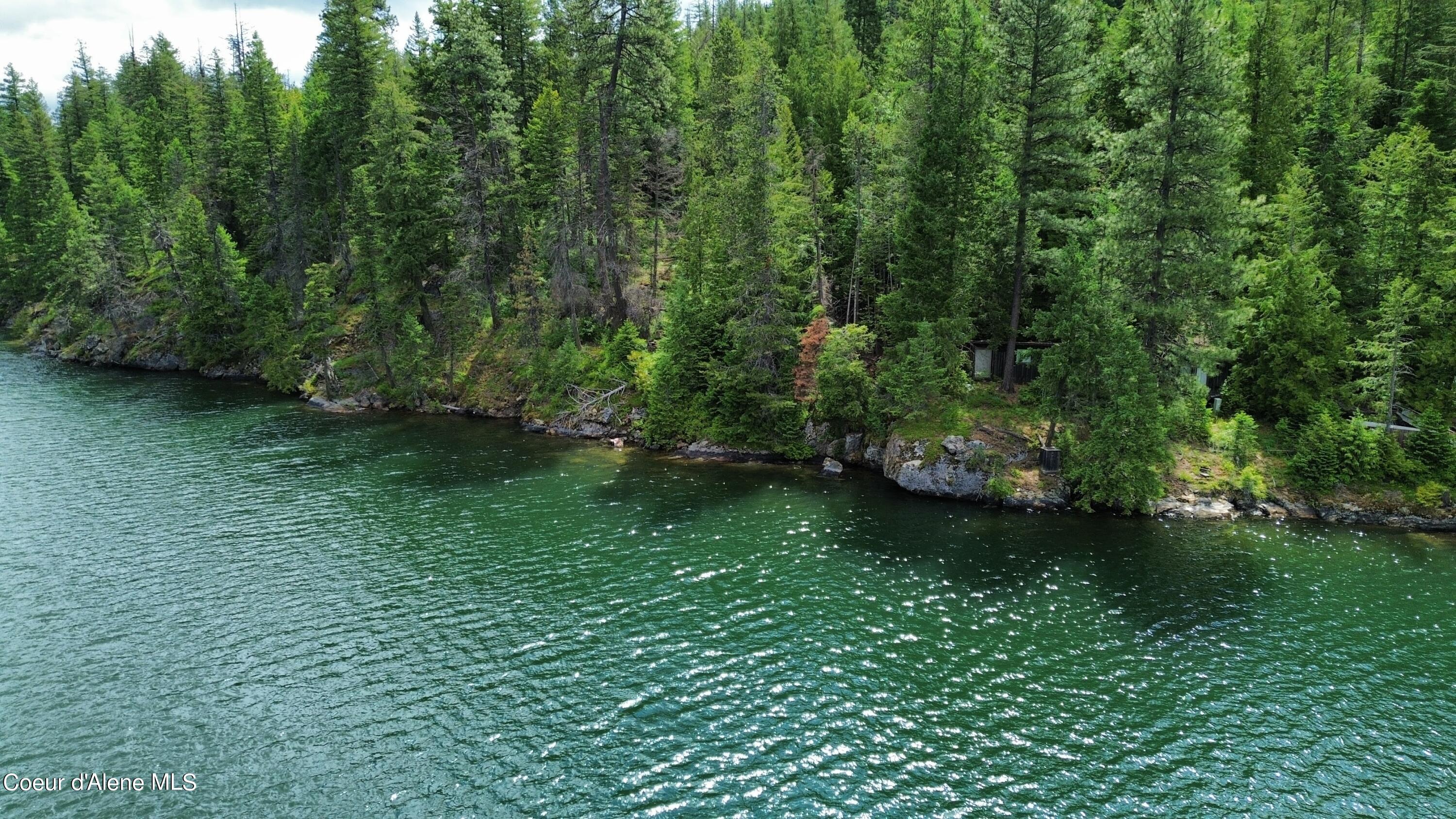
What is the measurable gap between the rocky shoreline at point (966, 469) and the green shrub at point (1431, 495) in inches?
16.4

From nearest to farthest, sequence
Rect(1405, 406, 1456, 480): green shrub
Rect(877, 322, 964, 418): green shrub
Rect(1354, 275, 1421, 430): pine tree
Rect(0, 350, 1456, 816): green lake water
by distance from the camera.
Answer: Rect(0, 350, 1456, 816): green lake water < Rect(1405, 406, 1456, 480): green shrub < Rect(1354, 275, 1421, 430): pine tree < Rect(877, 322, 964, 418): green shrub

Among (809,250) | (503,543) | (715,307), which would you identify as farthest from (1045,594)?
(809,250)

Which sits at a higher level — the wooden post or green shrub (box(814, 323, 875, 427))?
green shrub (box(814, 323, 875, 427))

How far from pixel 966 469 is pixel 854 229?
63.9 feet

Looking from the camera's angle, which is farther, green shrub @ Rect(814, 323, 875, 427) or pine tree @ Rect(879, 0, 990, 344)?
green shrub @ Rect(814, 323, 875, 427)

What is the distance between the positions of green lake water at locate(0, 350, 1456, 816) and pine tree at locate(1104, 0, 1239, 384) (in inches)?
372

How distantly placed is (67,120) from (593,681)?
12628cm

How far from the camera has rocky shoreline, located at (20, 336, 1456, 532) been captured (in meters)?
29.1

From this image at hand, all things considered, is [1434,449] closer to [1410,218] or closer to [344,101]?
[1410,218]

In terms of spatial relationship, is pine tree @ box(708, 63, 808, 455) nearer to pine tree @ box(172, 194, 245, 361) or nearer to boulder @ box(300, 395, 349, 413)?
boulder @ box(300, 395, 349, 413)

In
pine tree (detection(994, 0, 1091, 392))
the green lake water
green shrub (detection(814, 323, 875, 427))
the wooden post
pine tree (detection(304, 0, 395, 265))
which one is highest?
pine tree (detection(304, 0, 395, 265))

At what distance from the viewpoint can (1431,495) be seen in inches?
1119

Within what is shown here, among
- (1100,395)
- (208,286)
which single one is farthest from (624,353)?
(208,286)

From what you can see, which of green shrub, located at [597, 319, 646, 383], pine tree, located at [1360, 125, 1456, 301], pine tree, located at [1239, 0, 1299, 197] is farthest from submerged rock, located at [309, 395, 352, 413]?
pine tree, located at [1360, 125, 1456, 301]
